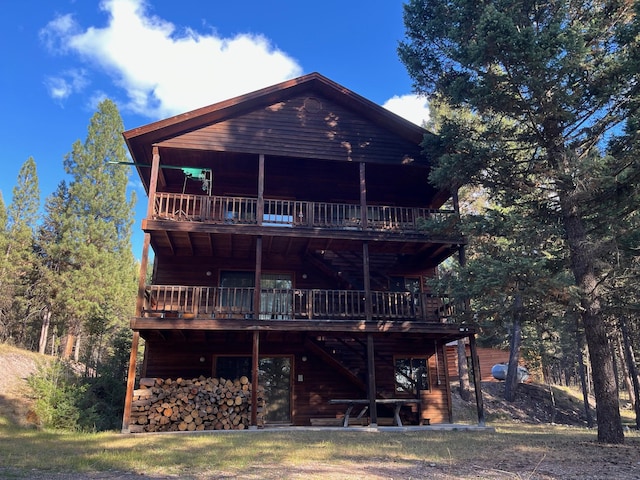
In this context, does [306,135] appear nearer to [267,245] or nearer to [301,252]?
[267,245]

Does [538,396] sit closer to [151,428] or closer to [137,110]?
[151,428]

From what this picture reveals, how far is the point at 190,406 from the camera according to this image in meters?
→ 12.1

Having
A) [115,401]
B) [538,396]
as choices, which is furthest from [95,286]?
[538,396]

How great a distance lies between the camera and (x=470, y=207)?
25.3 meters

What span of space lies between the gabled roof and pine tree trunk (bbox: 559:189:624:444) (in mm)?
5522

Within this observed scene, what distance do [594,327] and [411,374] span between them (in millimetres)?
7420

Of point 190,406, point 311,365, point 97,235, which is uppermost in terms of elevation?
point 97,235

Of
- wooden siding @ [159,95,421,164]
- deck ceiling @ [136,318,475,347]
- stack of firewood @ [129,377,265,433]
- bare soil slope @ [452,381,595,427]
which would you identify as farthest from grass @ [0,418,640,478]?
bare soil slope @ [452,381,595,427]

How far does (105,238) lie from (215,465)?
20313 mm

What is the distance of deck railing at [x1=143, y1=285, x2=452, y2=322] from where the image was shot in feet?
42.8

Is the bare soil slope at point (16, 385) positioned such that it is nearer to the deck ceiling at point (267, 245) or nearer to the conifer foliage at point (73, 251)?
the conifer foliage at point (73, 251)

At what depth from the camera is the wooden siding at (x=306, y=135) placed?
1420 centimetres

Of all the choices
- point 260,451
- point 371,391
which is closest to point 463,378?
point 371,391

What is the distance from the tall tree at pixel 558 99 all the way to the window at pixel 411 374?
6.48 meters
